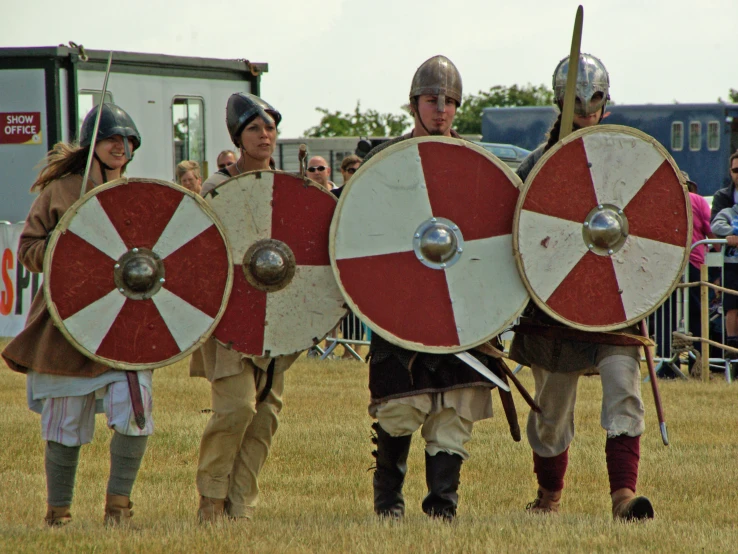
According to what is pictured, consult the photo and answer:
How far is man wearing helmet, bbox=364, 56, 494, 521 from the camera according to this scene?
4.43 metres

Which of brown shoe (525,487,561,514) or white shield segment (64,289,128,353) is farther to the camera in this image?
brown shoe (525,487,561,514)

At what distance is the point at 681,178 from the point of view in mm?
4375

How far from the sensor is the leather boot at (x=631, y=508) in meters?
4.31

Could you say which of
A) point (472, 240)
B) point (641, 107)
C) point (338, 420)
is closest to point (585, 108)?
point (472, 240)

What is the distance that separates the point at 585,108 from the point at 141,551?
2.35 meters

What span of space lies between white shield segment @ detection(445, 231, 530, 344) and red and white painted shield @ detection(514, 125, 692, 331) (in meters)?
0.07

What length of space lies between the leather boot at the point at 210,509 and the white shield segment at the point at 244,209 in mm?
999

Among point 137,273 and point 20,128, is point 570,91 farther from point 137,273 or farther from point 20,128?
point 20,128

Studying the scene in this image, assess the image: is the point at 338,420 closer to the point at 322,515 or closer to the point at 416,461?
the point at 416,461

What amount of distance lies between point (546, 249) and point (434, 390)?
2.26 feet

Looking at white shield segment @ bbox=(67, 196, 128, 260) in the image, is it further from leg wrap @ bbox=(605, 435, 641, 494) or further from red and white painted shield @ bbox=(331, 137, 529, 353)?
leg wrap @ bbox=(605, 435, 641, 494)

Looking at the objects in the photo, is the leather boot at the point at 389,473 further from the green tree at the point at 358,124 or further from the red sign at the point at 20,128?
the green tree at the point at 358,124

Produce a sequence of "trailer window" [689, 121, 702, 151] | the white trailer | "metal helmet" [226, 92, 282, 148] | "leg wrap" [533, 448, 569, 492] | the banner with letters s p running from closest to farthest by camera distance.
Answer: "metal helmet" [226, 92, 282, 148] → "leg wrap" [533, 448, 569, 492] → the banner with letters s p → the white trailer → "trailer window" [689, 121, 702, 151]

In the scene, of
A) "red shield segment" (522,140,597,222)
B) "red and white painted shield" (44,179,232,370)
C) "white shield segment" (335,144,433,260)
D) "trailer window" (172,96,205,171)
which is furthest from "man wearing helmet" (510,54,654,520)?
"trailer window" (172,96,205,171)
